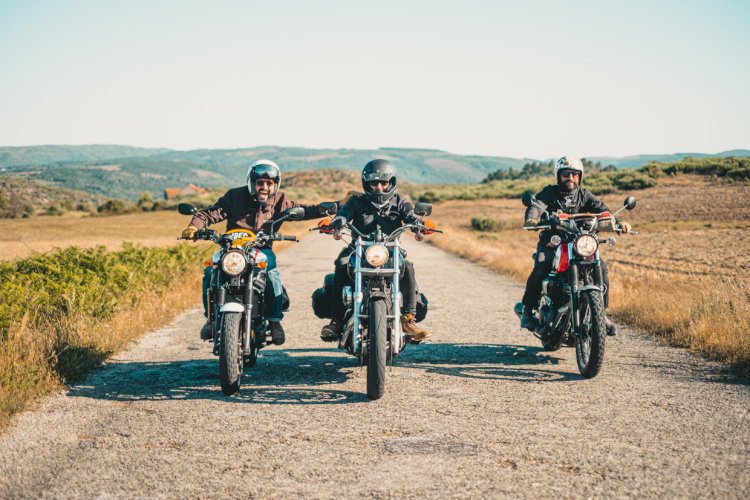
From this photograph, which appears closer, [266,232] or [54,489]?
[54,489]

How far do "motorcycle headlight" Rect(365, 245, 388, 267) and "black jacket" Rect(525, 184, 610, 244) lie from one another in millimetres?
2262

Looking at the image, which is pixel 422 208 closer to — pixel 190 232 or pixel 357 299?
pixel 357 299

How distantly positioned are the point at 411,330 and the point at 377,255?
1045mm

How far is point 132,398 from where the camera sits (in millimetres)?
6160

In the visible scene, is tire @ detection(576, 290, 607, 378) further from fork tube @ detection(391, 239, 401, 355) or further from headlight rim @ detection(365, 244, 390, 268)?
headlight rim @ detection(365, 244, 390, 268)

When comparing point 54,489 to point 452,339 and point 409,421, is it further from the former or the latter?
point 452,339

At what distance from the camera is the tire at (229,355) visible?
19.9 feet

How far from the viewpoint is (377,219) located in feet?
24.0

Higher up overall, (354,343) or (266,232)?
(266,232)

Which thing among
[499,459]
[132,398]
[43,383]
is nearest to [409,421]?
[499,459]

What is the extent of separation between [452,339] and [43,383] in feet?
16.0

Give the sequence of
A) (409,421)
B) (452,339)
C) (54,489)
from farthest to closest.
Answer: (452,339) → (409,421) → (54,489)

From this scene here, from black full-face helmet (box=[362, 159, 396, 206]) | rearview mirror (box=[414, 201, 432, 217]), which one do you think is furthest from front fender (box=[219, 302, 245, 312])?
rearview mirror (box=[414, 201, 432, 217])

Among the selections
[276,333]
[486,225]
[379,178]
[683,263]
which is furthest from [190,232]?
[486,225]
